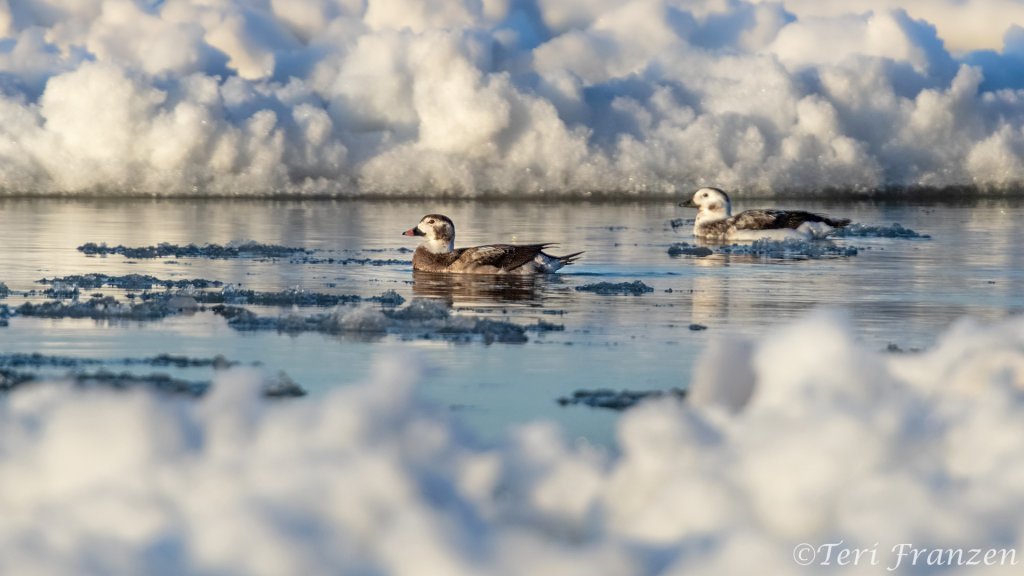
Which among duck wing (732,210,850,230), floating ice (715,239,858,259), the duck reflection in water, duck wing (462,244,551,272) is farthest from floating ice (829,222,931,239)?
the duck reflection in water

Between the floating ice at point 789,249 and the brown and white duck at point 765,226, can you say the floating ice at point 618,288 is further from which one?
the brown and white duck at point 765,226

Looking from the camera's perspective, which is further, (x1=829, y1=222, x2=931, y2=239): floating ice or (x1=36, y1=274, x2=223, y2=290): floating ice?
(x1=829, y1=222, x2=931, y2=239): floating ice

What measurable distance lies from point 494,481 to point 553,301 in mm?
9918

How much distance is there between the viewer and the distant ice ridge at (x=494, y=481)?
5.18 metres

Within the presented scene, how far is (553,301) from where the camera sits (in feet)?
51.7

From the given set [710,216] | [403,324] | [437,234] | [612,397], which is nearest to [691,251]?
[437,234]

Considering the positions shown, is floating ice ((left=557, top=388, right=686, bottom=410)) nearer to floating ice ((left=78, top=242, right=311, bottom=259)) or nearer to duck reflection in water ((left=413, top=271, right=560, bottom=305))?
duck reflection in water ((left=413, top=271, right=560, bottom=305))

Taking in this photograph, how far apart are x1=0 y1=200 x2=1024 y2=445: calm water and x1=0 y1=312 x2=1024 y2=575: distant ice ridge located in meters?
1.66

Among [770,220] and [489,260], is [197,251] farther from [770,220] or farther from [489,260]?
[770,220]

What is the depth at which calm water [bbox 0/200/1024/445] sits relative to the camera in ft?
33.6

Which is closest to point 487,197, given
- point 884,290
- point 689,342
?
point 884,290

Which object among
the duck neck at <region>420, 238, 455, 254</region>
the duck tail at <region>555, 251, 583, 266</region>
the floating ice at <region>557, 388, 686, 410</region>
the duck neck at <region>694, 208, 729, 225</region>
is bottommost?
the floating ice at <region>557, 388, 686, 410</region>

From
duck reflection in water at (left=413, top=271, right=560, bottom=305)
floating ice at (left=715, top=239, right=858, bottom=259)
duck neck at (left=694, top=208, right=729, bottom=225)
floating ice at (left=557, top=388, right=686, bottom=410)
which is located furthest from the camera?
duck neck at (left=694, top=208, right=729, bottom=225)

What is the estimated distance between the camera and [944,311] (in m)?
14.8
